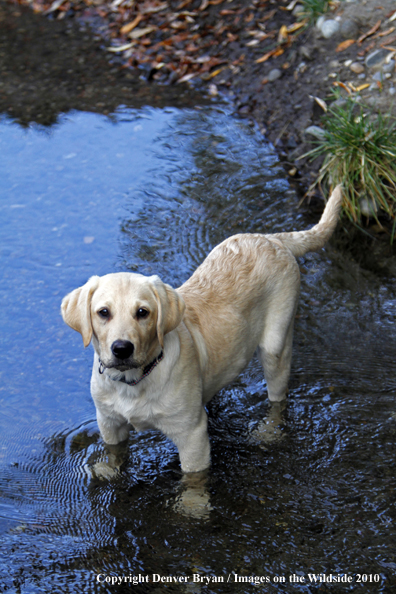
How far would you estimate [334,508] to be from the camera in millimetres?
3924

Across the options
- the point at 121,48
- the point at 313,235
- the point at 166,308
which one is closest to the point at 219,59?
the point at 121,48

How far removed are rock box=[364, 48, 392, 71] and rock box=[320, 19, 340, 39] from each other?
94 centimetres

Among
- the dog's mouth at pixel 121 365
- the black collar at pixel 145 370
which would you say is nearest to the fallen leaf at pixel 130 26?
the black collar at pixel 145 370

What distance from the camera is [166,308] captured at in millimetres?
3387

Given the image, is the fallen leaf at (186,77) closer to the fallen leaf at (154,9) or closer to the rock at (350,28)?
the fallen leaf at (154,9)

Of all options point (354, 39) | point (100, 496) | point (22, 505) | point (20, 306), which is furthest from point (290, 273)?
point (354, 39)

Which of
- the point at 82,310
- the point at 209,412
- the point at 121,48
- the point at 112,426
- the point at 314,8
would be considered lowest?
the point at 209,412

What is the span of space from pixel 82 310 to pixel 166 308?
49 cm

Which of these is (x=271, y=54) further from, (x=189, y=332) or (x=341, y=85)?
(x=189, y=332)

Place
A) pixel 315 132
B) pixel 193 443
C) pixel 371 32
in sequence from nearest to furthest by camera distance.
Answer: pixel 193 443 → pixel 315 132 → pixel 371 32

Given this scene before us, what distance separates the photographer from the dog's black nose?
10.1ft

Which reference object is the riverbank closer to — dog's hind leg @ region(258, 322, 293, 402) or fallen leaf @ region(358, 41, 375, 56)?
fallen leaf @ region(358, 41, 375, 56)

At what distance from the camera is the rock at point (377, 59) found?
7.50 metres

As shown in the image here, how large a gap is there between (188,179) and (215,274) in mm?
3681
